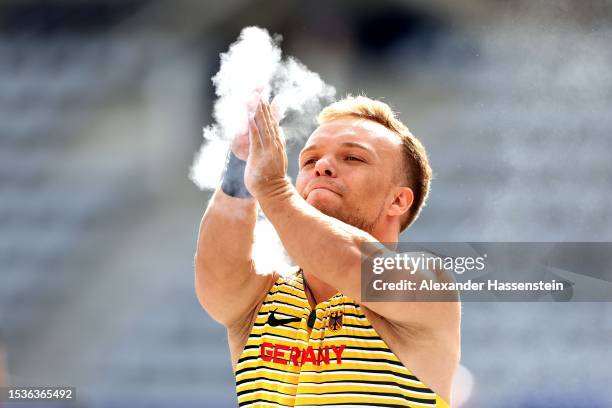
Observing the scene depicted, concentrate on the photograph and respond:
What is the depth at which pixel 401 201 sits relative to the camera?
6.06ft

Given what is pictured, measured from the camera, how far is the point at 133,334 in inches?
178

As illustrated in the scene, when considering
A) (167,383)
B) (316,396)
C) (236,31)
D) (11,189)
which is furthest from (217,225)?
(11,189)

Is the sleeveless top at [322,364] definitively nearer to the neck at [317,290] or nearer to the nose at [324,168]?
the neck at [317,290]

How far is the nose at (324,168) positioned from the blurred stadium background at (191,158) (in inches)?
88.6

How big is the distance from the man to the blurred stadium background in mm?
2176

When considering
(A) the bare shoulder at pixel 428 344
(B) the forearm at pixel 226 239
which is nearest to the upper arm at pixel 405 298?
(A) the bare shoulder at pixel 428 344

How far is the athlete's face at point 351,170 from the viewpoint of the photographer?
1.70m

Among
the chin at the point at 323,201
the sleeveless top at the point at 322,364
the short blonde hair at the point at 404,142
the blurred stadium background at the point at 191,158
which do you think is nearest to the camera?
the sleeveless top at the point at 322,364

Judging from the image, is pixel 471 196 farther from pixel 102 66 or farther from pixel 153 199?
pixel 102 66

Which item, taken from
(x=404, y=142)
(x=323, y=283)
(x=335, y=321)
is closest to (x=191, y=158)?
(x=404, y=142)

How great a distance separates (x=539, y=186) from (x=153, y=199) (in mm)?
2145

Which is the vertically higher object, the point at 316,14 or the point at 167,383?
the point at 316,14

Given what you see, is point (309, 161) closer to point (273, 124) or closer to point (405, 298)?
point (273, 124)

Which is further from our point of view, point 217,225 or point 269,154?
point 217,225
